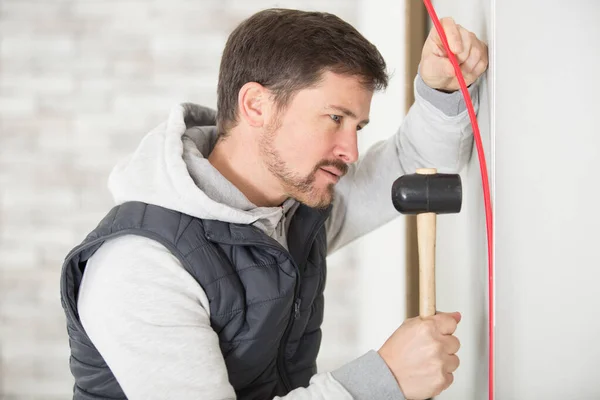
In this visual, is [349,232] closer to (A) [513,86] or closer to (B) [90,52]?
(A) [513,86]

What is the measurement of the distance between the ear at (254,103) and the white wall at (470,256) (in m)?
0.41

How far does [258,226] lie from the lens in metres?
1.20

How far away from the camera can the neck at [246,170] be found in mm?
1289

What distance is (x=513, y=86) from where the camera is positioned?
0.84 m

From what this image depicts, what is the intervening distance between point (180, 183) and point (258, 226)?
19cm

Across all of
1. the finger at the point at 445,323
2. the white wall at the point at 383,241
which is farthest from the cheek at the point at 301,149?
the white wall at the point at 383,241

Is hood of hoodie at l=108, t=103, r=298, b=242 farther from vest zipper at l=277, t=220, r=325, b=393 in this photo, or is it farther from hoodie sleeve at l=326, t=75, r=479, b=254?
hoodie sleeve at l=326, t=75, r=479, b=254

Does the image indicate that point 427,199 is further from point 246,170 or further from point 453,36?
point 246,170

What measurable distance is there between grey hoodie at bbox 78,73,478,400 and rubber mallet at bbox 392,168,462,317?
0.62ft

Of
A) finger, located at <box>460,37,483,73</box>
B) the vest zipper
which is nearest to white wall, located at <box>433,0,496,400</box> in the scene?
finger, located at <box>460,37,483,73</box>

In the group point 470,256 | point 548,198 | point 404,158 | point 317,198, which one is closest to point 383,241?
point 404,158

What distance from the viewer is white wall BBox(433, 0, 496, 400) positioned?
0.96 metres

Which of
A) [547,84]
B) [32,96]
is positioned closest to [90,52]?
[32,96]

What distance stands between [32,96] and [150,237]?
4.97ft
